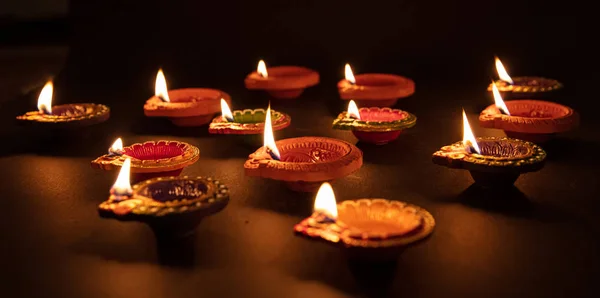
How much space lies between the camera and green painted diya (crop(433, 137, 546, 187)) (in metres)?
1.28

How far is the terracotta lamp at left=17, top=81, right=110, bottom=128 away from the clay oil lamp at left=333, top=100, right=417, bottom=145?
656mm

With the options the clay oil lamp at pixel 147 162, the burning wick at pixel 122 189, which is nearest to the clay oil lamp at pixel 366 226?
the burning wick at pixel 122 189

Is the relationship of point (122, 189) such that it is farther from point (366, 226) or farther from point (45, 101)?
point (45, 101)

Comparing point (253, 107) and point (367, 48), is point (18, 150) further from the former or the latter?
point (367, 48)

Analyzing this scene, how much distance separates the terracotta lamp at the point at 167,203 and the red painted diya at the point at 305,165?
0.16m

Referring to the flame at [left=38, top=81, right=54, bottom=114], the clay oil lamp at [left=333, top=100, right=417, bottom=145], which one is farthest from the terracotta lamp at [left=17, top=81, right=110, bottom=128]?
the clay oil lamp at [left=333, top=100, right=417, bottom=145]

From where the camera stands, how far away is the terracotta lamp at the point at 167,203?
1.07m

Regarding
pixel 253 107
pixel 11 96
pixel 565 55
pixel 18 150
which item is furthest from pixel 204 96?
pixel 565 55

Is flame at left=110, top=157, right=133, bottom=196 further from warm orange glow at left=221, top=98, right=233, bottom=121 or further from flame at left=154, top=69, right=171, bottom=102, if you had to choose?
flame at left=154, top=69, right=171, bottom=102

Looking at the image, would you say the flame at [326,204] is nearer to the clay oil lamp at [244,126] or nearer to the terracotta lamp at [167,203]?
the terracotta lamp at [167,203]

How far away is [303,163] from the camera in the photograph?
4.36ft

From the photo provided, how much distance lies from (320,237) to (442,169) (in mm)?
599

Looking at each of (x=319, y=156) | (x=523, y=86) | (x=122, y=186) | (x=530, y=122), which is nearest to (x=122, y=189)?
(x=122, y=186)

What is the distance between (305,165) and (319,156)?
0.20 m
